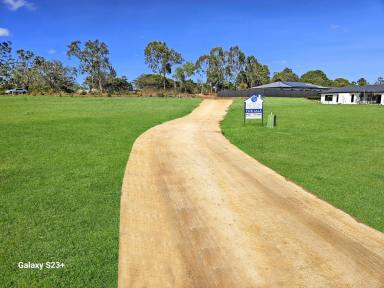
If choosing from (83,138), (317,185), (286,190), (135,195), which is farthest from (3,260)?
(83,138)

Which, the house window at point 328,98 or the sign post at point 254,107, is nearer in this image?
the sign post at point 254,107

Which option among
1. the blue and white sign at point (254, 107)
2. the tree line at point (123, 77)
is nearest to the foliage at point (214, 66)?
the tree line at point (123, 77)

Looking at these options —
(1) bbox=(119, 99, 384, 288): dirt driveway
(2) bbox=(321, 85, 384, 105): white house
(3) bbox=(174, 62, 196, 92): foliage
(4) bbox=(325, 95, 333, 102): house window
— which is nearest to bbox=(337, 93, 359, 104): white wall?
(2) bbox=(321, 85, 384, 105): white house

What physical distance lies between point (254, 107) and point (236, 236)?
14.1 metres

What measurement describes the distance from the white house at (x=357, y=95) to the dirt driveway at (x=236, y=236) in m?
60.7

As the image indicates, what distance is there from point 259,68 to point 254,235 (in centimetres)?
10039

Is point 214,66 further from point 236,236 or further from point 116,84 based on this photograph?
point 236,236

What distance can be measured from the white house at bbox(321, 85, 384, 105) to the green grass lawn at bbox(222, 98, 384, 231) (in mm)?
48431

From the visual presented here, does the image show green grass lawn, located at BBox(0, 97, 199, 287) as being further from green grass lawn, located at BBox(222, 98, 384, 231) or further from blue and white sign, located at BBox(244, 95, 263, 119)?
blue and white sign, located at BBox(244, 95, 263, 119)

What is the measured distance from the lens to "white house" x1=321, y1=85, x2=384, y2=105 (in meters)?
61.2

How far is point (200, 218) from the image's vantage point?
5.92 m

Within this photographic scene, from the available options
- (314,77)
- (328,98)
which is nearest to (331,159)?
(328,98)

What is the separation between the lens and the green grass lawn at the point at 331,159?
23.0ft

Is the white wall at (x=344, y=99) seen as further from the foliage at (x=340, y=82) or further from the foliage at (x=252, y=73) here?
the foliage at (x=340, y=82)
